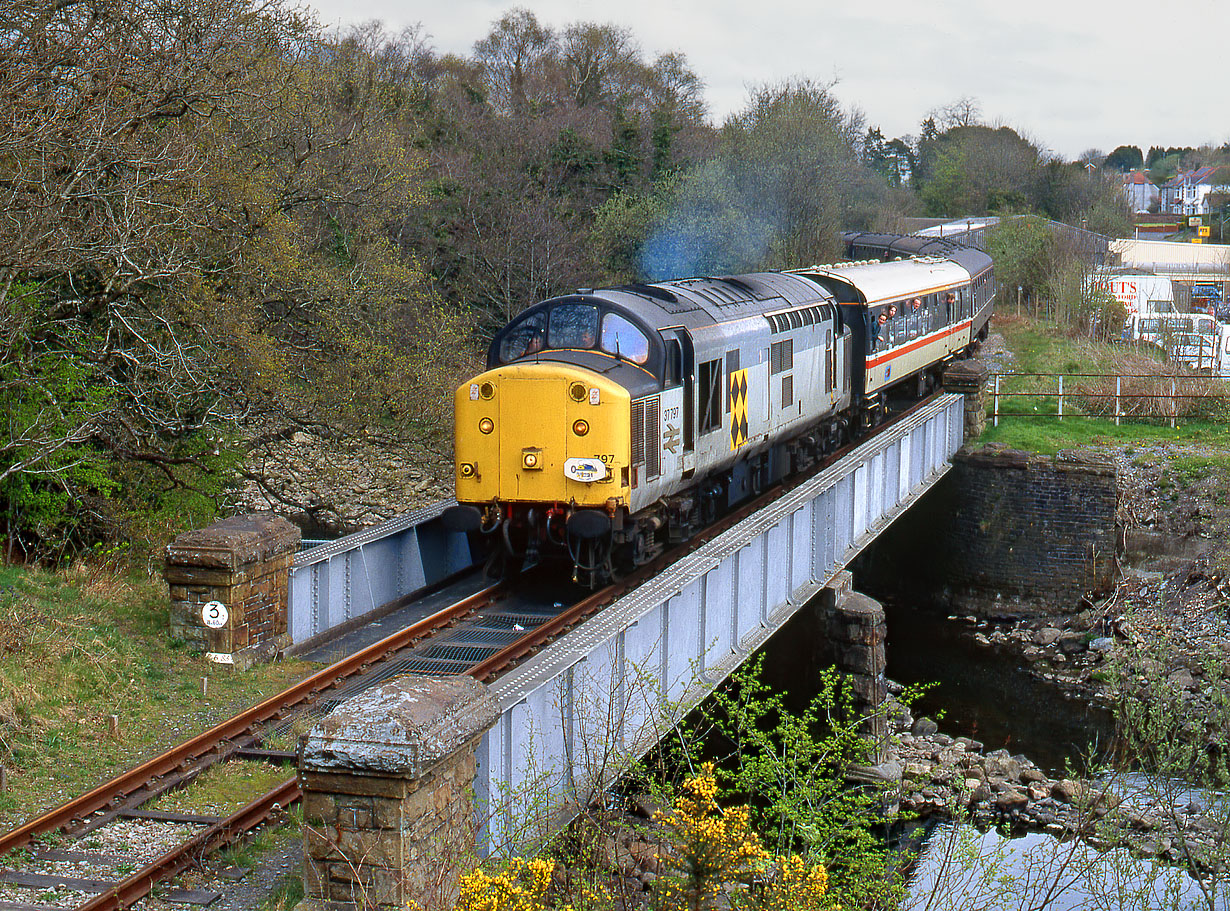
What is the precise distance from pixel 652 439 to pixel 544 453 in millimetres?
1255

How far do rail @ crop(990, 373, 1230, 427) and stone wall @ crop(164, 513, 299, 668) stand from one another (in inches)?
837

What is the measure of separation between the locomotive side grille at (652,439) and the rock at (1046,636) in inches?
549

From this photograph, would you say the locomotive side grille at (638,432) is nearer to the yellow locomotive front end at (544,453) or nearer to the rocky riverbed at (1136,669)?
the yellow locomotive front end at (544,453)

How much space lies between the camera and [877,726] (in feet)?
52.7

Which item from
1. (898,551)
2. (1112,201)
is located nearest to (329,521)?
(898,551)

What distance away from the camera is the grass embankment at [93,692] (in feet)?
29.8

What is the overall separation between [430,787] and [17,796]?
402 cm

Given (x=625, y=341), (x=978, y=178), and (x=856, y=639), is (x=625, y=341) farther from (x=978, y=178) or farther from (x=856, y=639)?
(x=978, y=178)

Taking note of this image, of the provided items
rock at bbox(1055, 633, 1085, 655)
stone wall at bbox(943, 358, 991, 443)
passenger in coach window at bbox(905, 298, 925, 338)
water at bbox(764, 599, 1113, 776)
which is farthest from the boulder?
stone wall at bbox(943, 358, 991, 443)

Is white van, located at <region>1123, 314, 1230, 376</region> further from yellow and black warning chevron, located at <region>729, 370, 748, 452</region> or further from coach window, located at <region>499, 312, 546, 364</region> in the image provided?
coach window, located at <region>499, 312, 546, 364</region>

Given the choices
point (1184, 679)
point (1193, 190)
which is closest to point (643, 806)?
point (1184, 679)

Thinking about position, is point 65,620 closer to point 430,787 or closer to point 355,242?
point 430,787

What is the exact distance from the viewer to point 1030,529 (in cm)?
2702

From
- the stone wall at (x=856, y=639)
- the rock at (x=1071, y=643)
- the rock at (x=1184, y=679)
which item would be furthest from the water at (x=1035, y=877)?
the rock at (x=1071, y=643)
